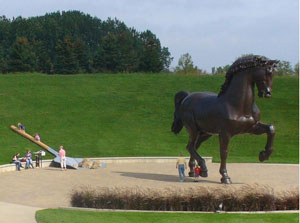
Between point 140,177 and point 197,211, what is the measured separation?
826 cm

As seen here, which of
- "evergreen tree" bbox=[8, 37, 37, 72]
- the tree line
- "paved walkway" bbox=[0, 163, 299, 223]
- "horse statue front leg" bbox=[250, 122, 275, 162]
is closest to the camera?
"paved walkway" bbox=[0, 163, 299, 223]

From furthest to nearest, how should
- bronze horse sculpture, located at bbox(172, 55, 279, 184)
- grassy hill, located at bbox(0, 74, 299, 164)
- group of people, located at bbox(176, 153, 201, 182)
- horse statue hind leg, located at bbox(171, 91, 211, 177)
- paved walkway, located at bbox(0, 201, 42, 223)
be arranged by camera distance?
1. grassy hill, located at bbox(0, 74, 299, 164)
2. horse statue hind leg, located at bbox(171, 91, 211, 177)
3. group of people, located at bbox(176, 153, 201, 182)
4. bronze horse sculpture, located at bbox(172, 55, 279, 184)
5. paved walkway, located at bbox(0, 201, 42, 223)

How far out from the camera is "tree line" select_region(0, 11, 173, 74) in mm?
78844

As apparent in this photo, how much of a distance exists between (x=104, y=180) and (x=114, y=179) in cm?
47

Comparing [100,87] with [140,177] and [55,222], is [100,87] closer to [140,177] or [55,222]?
[140,177]

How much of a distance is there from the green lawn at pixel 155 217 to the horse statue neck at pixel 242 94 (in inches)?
242

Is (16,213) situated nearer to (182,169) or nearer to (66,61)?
(182,169)

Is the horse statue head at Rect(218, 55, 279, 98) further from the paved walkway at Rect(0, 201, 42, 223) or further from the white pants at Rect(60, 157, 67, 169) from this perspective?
the white pants at Rect(60, 157, 67, 169)

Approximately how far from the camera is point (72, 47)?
3194 inches

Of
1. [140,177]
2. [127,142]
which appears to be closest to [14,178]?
[140,177]

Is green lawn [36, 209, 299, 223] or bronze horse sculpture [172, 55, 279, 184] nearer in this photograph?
green lawn [36, 209, 299, 223]

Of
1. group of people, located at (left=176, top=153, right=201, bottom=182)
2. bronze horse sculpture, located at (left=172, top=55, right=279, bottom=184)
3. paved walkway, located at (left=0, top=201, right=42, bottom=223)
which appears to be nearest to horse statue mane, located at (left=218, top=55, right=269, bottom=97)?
bronze horse sculpture, located at (left=172, top=55, right=279, bottom=184)

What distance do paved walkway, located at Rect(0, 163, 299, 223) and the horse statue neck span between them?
2.95 meters

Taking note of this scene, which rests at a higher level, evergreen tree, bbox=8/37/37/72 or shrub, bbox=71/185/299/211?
evergreen tree, bbox=8/37/37/72
